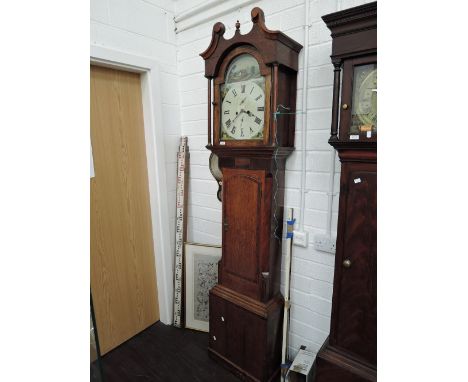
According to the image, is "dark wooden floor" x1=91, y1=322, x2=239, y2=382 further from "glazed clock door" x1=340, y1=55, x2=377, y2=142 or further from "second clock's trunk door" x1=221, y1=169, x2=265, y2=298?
"glazed clock door" x1=340, y1=55, x2=377, y2=142

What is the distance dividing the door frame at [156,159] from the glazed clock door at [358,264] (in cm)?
134

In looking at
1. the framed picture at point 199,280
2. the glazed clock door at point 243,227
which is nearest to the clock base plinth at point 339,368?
the glazed clock door at point 243,227

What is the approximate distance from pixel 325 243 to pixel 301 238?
0.47 ft

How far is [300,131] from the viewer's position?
1622mm

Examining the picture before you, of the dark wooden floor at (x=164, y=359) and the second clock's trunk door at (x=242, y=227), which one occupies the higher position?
the second clock's trunk door at (x=242, y=227)

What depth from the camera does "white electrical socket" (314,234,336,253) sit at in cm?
158

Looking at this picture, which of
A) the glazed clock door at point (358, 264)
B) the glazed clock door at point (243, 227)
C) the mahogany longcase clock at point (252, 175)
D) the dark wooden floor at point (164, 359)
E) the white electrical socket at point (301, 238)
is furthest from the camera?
the dark wooden floor at point (164, 359)

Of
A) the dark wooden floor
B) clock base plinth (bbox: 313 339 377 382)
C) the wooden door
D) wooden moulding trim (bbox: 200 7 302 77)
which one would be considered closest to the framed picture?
the dark wooden floor

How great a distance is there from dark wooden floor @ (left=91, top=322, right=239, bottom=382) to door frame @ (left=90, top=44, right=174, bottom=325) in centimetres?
21

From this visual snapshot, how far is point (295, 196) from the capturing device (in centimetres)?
170

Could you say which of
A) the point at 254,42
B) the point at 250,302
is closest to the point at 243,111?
the point at 254,42

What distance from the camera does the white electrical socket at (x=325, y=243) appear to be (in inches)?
62.2

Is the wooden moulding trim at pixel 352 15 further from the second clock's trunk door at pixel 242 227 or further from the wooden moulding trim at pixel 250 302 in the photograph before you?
the wooden moulding trim at pixel 250 302
